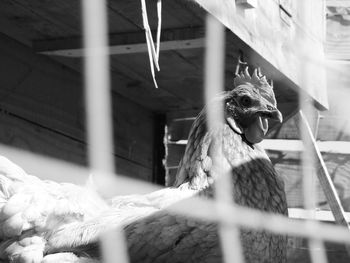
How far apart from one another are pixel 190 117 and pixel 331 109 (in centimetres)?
89

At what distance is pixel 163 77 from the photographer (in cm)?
388

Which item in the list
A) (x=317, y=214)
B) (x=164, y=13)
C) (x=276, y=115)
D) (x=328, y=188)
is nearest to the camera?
(x=164, y=13)

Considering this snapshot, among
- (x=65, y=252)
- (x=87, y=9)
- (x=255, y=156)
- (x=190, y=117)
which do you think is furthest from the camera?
(x=190, y=117)

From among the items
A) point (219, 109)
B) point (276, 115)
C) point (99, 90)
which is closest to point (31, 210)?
point (99, 90)

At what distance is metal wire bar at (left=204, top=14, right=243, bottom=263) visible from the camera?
3.15 m

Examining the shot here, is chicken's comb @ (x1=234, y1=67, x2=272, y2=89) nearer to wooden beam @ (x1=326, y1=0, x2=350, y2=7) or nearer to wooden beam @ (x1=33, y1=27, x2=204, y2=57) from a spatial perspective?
wooden beam @ (x1=33, y1=27, x2=204, y2=57)

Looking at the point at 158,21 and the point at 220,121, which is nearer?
the point at 158,21

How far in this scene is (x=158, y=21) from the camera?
122 inches

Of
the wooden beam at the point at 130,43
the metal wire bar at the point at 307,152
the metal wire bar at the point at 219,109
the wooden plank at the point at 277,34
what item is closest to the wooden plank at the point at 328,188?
the metal wire bar at the point at 307,152

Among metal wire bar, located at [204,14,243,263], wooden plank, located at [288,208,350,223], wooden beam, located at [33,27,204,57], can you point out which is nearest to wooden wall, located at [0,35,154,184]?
wooden beam, located at [33,27,204,57]

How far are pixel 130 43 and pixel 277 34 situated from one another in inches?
25.9

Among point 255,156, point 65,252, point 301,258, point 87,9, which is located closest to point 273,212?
point 255,156

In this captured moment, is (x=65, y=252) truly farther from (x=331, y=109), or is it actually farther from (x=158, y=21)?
(x=331, y=109)

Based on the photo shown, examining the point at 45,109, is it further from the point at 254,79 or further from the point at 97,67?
the point at 254,79
